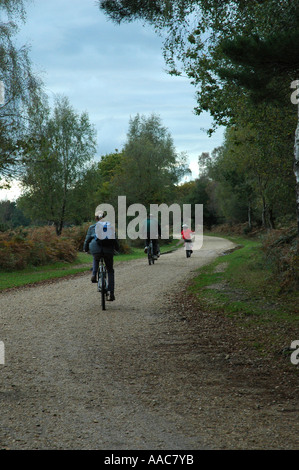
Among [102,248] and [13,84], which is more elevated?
[13,84]

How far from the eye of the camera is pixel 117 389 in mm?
5562

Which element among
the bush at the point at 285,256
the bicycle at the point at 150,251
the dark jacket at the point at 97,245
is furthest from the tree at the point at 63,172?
the dark jacket at the point at 97,245

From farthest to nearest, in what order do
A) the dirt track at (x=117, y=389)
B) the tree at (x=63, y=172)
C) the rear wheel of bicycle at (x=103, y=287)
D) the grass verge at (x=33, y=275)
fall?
the tree at (x=63, y=172)
the grass verge at (x=33, y=275)
the rear wheel of bicycle at (x=103, y=287)
the dirt track at (x=117, y=389)

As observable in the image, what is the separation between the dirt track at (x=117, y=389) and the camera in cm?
413

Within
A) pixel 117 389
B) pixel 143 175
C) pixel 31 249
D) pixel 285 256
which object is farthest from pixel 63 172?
pixel 117 389

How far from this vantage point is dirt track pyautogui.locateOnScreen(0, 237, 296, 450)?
4.13 metres

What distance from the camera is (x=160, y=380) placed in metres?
5.95

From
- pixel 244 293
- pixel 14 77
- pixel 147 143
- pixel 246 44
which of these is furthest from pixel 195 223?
pixel 246 44

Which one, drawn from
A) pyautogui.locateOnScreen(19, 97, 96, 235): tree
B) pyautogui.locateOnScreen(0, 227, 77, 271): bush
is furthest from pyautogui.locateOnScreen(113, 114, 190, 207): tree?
pyautogui.locateOnScreen(0, 227, 77, 271): bush

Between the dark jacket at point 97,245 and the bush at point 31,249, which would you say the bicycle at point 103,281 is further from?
the bush at point 31,249

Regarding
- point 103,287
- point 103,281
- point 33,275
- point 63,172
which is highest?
A: point 63,172

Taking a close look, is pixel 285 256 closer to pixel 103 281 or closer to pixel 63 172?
pixel 103 281

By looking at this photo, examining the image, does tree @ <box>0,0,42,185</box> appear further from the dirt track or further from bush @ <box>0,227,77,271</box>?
the dirt track
